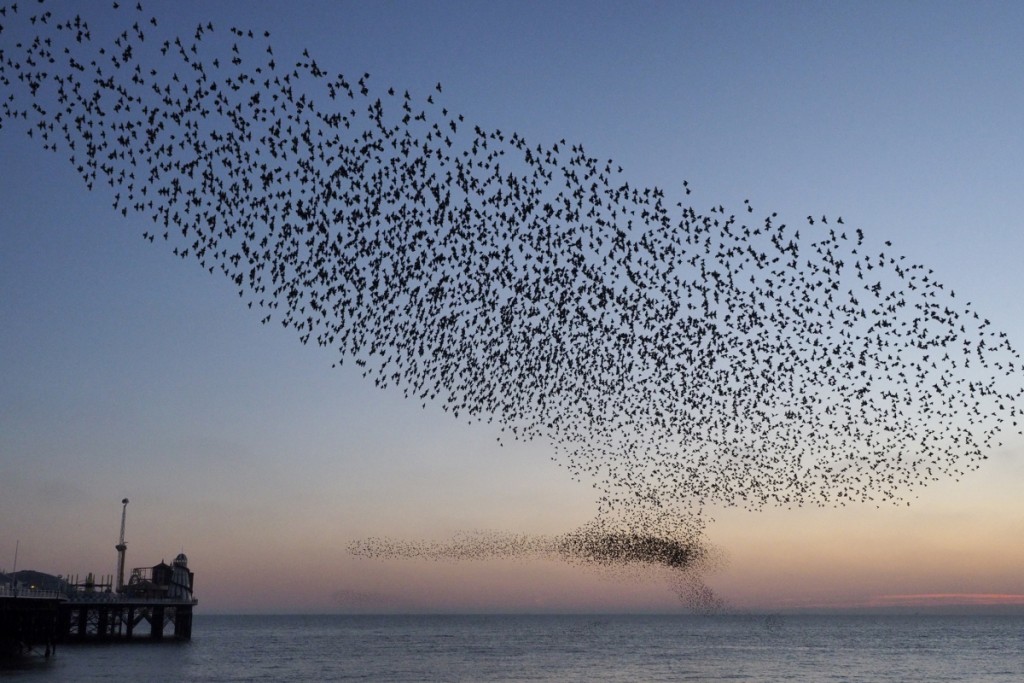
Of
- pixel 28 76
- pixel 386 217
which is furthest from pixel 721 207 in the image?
pixel 28 76

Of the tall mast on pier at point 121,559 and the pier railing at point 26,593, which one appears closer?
the pier railing at point 26,593

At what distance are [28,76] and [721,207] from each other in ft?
51.1

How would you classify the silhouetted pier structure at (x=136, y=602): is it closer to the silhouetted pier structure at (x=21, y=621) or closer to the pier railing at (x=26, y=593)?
the pier railing at (x=26, y=593)

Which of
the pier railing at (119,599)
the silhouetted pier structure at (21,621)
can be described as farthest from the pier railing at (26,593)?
the pier railing at (119,599)

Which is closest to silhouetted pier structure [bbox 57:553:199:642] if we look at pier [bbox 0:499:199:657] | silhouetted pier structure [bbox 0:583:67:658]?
pier [bbox 0:499:199:657]

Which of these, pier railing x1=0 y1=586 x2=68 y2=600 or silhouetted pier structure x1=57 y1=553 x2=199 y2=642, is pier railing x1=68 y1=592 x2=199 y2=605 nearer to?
silhouetted pier structure x1=57 y1=553 x2=199 y2=642

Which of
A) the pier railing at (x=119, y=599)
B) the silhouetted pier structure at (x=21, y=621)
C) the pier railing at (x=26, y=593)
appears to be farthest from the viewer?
the pier railing at (x=119, y=599)

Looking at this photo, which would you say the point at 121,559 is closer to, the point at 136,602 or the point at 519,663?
the point at 136,602

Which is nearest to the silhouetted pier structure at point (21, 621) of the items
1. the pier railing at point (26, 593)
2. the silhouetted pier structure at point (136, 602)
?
the pier railing at point (26, 593)

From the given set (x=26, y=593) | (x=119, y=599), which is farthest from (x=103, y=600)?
(x=26, y=593)

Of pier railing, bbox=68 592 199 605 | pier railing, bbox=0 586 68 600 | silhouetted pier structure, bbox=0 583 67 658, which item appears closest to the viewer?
silhouetted pier structure, bbox=0 583 67 658

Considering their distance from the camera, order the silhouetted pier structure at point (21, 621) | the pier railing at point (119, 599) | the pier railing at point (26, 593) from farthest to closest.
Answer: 1. the pier railing at point (119, 599)
2. the pier railing at point (26, 593)
3. the silhouetted pier structure at point (21, 621)

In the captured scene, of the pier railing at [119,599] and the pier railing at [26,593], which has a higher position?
the pier railing at [26,593]

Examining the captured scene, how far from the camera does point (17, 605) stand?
68.1m
